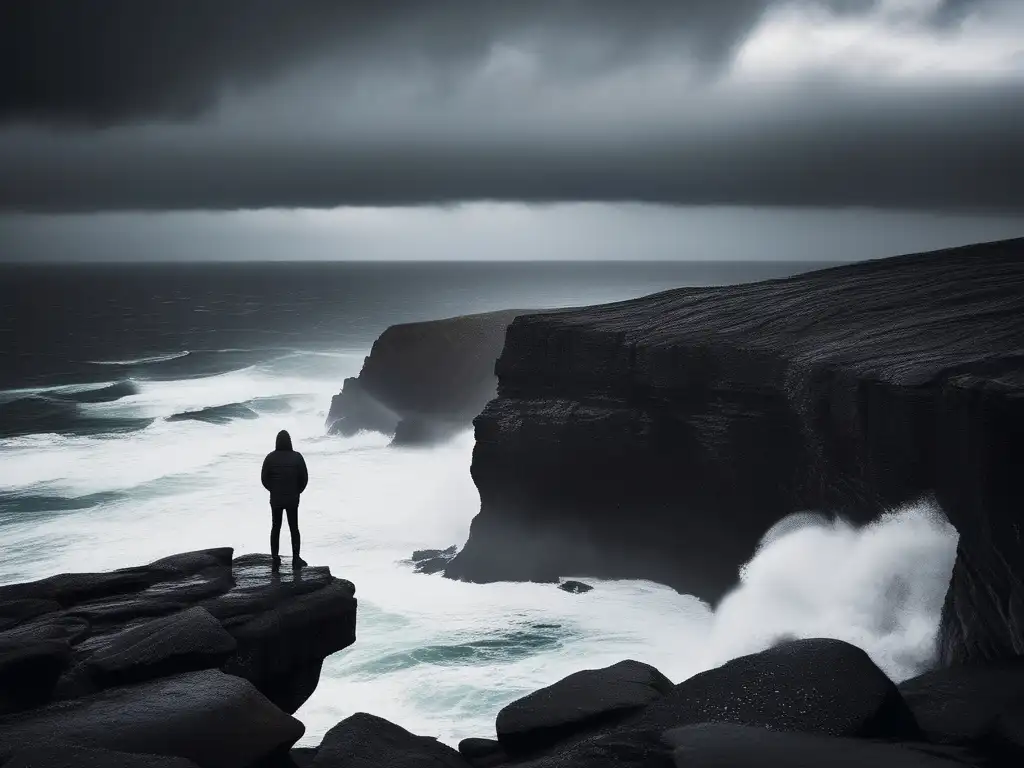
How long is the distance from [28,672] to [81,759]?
7.65 ft

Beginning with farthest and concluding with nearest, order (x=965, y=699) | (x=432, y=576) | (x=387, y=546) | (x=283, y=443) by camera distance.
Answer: (x=387, y=546) < (x=432, y=576) < (x=283, y=443) < (x=965, y=699)

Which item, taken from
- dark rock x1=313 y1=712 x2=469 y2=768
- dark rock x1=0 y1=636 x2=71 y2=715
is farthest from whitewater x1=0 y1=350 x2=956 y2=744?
dark rock x1=0 y1=636 x2=71 y2=715

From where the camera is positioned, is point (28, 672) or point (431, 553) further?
point (431, 553)

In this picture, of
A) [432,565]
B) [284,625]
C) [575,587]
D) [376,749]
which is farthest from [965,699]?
[432,565]

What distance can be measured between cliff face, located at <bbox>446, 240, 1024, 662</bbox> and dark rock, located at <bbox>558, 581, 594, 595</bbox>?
87 centimetres

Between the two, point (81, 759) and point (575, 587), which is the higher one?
point (81, 759)

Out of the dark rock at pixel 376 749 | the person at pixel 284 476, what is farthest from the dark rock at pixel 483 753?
the person at pixel 284 476

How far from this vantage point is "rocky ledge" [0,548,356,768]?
30.1 ft

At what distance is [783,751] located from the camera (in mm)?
8320

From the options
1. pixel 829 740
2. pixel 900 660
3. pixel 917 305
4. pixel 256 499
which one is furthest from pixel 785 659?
pixel 256 499

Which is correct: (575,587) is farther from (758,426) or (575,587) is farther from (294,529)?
(294,529)

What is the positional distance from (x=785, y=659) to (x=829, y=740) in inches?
70.3

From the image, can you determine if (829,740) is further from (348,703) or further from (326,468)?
(326,468)

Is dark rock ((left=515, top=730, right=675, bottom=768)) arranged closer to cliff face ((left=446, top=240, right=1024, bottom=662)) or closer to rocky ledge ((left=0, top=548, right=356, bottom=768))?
rocky ledge ((left=0, top=548, right=356, bottom=768))
